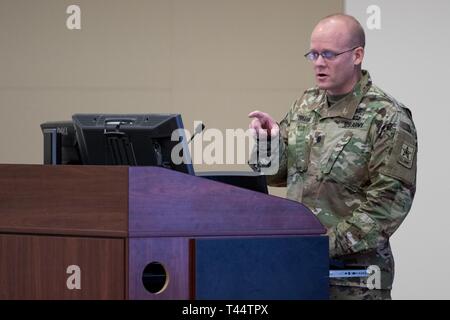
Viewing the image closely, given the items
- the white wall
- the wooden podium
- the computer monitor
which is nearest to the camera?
the wooden podium

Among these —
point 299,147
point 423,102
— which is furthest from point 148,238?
point 423,102

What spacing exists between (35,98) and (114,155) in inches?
93.1

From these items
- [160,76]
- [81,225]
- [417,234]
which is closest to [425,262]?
[417,234]

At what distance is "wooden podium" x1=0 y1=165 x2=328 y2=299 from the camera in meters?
1.81

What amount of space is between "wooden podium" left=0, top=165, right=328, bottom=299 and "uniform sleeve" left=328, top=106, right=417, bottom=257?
1.43 ft

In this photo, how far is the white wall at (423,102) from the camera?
14.3 ft

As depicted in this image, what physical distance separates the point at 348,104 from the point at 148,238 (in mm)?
1099

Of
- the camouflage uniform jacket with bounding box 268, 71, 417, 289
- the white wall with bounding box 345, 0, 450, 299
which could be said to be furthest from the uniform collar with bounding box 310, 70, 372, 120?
the white wall with bounding box 345, 0, 450, 299

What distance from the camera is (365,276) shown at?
251cm

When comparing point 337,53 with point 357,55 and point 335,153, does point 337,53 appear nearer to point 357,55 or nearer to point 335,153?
point 357,55

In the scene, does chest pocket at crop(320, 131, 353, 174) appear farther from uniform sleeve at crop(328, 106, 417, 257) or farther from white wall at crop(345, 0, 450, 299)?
white wall at crop(345, 0, 450, 299)

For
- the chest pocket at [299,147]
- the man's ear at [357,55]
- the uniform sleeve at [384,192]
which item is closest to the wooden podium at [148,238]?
the uniform sleeve at [384,192]

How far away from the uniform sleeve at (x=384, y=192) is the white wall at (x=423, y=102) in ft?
5.95
